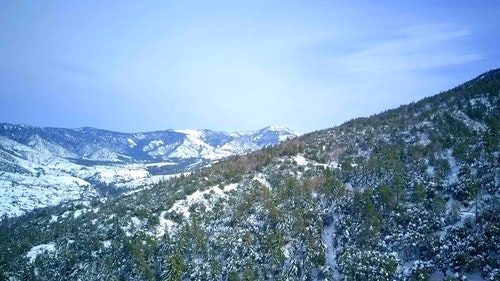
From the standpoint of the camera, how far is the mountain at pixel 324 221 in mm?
59625

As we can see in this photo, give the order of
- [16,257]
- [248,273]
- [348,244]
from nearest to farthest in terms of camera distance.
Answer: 1. [248,273]
2. [348,244]
3. [16,257]

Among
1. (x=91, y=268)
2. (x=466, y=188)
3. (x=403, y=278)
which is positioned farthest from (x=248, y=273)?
(x=466, y=188)

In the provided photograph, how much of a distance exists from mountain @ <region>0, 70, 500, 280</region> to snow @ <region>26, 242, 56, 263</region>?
0.26m

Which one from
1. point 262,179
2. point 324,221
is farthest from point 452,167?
point 262,179

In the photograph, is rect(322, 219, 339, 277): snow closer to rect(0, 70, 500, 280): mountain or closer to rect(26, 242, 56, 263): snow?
rect(0, 70, 500, 280): mountain

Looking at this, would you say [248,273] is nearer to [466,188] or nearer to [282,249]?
[282,249]

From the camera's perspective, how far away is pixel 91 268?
2876 inches

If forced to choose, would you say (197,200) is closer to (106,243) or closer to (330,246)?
(106,243)

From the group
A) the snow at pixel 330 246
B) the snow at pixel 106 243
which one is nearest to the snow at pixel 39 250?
the snow at pixel 106 243

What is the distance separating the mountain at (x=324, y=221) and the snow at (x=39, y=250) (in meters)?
0.26

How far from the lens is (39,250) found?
8144 centimetres

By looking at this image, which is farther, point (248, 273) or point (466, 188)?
point (466, 188)

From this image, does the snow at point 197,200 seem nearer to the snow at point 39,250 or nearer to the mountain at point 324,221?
the mountain at point 324,221

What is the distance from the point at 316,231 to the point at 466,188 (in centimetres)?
2767
